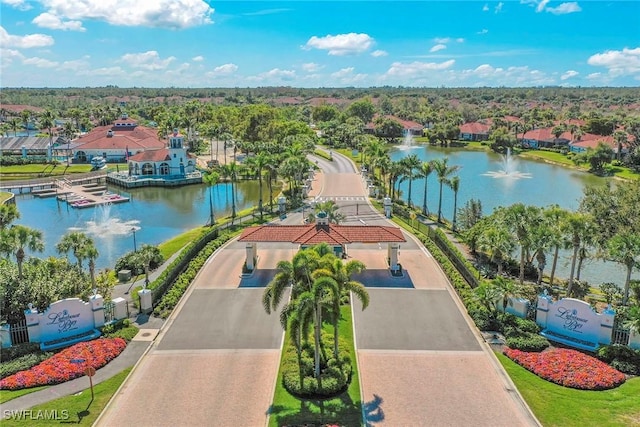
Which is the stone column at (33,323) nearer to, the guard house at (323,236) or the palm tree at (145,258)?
the palm tree at (145,258)

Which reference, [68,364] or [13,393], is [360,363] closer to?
[68,364]

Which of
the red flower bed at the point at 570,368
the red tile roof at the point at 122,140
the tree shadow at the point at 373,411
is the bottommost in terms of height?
the tree shadow at the point at 373,411

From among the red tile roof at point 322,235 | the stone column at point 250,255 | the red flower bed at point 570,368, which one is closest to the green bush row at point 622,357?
the red flower bed at point 570,368

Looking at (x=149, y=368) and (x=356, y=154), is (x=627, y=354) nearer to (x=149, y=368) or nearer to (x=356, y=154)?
(x=149, y=368)

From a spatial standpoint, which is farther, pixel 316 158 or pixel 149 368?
pixel 316 158

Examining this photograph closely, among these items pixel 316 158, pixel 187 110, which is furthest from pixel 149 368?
pixel 187 110

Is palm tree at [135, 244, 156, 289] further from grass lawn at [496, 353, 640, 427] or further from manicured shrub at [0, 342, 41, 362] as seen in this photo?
grass lawn at [496, 353, 640, 427]
